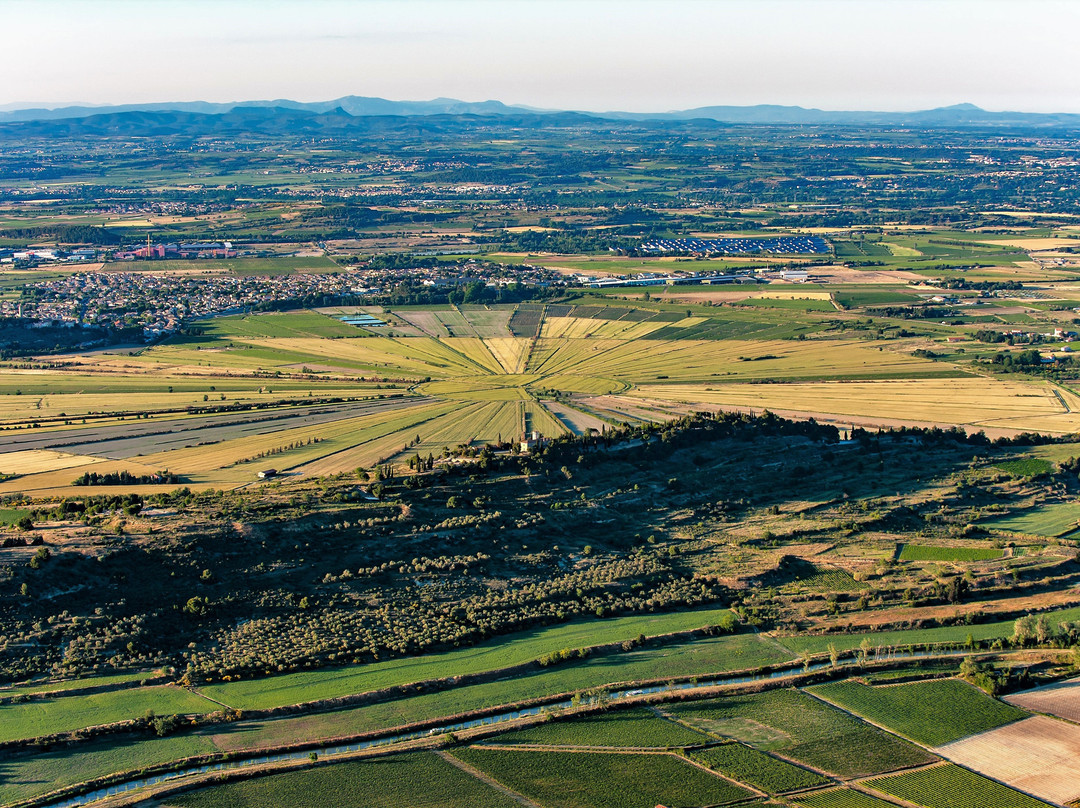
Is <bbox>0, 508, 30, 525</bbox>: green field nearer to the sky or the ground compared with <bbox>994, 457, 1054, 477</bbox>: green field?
nearer to the ground

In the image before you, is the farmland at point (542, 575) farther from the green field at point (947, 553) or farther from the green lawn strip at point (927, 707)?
the green field at point (947, 553)

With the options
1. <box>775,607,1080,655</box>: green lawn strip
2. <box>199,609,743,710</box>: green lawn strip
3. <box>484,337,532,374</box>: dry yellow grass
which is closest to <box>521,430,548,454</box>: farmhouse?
<box>199,609,743,710</box>: green lawn strip

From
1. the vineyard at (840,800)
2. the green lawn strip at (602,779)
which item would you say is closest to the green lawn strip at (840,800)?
the vineyard at (840,800)

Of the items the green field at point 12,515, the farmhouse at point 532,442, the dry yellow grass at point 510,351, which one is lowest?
the green field at point 12,515

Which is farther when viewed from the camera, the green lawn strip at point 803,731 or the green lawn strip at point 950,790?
the green lawn strip at point 803,731

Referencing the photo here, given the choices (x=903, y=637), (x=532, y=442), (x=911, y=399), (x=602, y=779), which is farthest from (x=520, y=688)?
(x=911, y=399)

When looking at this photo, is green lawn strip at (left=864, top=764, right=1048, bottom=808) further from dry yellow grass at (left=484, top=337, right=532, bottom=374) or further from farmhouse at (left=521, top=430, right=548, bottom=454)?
dry yellow grass at (left=484, top=337, right=532, bottom=374)

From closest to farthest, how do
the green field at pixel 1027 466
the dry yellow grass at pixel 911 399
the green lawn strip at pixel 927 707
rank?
the green lawn strip at pixel 927 707 → the green field at pixel 1027 466 → the dry yellow grass at pixel 911 399

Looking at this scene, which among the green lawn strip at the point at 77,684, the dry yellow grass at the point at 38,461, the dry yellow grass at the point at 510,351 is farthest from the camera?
the dry yellow grass at the point at 510,351

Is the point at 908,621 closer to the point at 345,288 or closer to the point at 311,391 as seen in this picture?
the point at 311,391
